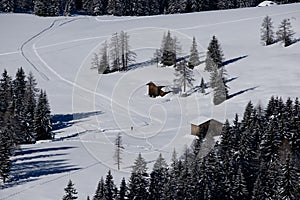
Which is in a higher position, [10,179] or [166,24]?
[166,24]

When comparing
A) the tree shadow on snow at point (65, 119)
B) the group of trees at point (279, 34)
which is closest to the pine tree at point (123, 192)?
the tree shadow on snow at point (65, 119)

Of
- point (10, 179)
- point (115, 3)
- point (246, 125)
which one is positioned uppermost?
point (115, 3)

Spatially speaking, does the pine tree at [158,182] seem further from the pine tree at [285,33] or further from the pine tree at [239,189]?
the pine tree at [285,33]

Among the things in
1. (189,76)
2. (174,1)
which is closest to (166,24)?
(174,1)

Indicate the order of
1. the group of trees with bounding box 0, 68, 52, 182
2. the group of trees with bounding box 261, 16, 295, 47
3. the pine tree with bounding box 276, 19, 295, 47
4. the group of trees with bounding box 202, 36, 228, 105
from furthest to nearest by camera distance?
1. the group of trees with bounding box 261, 16, 295, 47
2. the pine tree with bounding box 276, 19, 295, 47
3. the group of trees with bounding box 202, 36, 228, 105
4. the group of trees with bounding box 0, 68, 52, 182

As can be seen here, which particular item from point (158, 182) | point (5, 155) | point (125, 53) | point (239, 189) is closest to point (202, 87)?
point (125, 53)

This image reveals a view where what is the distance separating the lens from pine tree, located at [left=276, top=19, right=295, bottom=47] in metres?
90.2

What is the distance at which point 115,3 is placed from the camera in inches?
5472

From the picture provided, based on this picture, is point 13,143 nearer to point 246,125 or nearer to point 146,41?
point 246,125

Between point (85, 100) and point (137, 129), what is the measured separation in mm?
16424

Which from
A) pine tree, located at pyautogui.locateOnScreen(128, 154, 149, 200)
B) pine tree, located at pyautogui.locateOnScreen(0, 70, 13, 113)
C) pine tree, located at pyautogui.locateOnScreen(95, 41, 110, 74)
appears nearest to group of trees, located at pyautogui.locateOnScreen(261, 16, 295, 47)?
pine tree, located at pyautogui.locateOnScreen(95, 41, 110, 74)

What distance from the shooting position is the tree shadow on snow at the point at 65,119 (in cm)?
6728

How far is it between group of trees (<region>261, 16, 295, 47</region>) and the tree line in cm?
3969

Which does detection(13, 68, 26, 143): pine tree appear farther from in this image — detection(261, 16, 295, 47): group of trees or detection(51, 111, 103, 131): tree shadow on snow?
A: detection(261, 16, 295, 47): group of trees
